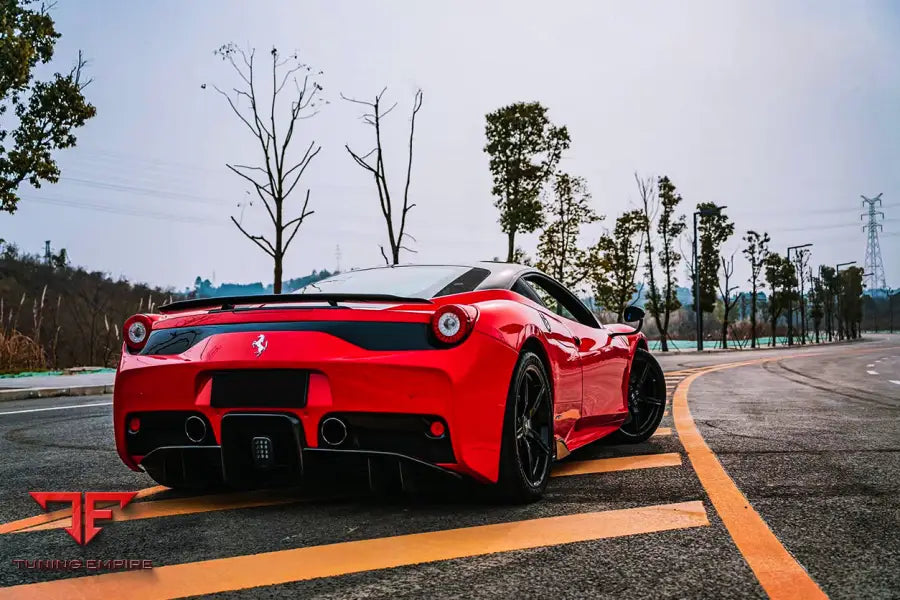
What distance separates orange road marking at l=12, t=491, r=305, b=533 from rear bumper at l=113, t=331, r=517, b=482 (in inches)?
10.4

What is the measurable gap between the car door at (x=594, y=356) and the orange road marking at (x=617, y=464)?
9.6 inches

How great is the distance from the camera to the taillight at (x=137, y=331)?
3.66 m

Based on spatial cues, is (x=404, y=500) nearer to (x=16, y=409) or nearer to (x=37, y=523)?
(x=37, y=523)

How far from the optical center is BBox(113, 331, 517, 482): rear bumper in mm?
A: 3229

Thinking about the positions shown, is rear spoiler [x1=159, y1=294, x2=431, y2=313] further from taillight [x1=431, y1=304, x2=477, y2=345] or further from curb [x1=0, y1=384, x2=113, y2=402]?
curb [x1=0, y1=384, x2=113, y2=402]

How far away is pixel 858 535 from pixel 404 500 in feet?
5.93

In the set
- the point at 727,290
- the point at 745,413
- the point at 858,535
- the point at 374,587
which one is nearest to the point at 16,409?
the point at 745,413

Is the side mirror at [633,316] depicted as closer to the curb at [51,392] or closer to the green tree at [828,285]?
the curb at [51,392]

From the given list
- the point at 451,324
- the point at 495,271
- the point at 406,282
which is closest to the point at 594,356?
the point at 495,271

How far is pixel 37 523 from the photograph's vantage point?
329cm

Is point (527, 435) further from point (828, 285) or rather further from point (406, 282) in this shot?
point (828, 285)

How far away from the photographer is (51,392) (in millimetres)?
11742

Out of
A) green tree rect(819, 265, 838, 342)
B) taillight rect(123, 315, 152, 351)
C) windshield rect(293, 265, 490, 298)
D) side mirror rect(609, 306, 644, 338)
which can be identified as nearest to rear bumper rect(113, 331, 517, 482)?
taillight rect(123, 315, 152, 351)

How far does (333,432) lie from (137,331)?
1089 mm
